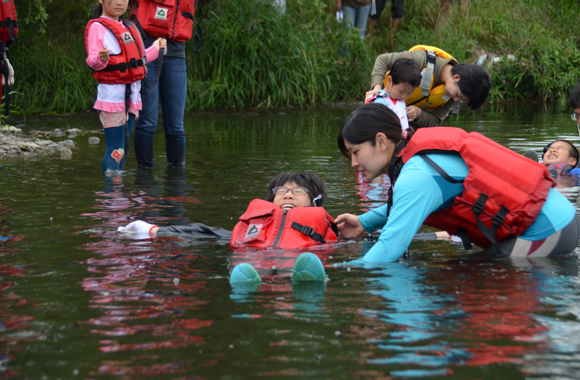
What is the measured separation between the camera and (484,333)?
2.91m

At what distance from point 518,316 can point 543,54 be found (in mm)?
15049

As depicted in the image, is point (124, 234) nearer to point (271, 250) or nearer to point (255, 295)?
point (271, 250)

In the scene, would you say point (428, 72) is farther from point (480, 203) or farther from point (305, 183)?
point (480, 203)

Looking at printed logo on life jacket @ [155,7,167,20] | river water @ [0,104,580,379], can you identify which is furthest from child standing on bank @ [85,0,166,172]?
river water @ [0,104,580,379]

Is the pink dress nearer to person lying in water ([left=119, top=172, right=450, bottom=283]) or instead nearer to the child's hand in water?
the child's hand in water

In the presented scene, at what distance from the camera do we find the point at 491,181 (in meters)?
3.82

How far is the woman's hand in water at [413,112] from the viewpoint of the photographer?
6977mm

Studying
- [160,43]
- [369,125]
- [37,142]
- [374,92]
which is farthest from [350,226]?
Answer: [37,142]

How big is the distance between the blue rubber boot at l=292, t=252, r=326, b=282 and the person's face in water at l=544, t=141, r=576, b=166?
5038 mm

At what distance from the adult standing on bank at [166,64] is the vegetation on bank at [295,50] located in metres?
5.44

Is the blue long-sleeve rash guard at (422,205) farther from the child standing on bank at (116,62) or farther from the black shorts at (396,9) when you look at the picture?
the black shorts at (396,9)

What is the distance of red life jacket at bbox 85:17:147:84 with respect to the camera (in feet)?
22.1

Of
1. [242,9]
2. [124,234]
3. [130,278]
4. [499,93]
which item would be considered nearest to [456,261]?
[130,278]

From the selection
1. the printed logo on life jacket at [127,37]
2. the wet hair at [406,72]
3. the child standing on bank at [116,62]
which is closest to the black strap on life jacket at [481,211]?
the wet hair at [406,72]
